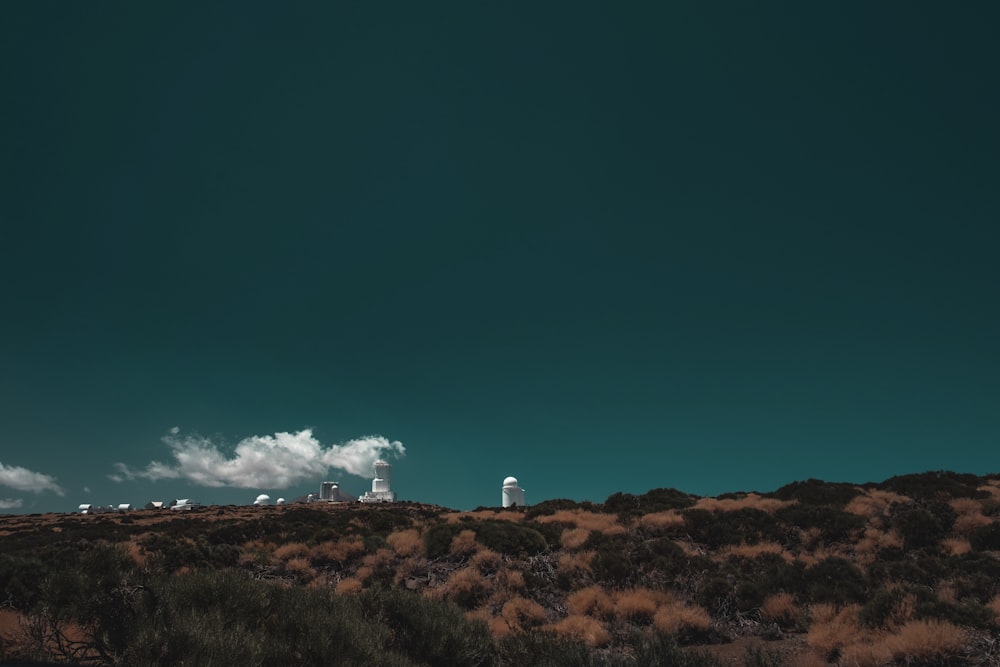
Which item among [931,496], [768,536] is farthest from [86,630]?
A: [931,496]

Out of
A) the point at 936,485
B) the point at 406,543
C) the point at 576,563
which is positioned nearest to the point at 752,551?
the point at 576,563

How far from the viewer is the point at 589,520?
769 inches

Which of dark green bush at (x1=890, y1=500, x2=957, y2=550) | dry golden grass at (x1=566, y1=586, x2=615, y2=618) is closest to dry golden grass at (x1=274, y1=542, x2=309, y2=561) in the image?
dry golden grass at (x1=566, y1=586, x2=615, y2=618)

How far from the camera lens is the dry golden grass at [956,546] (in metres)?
13.2

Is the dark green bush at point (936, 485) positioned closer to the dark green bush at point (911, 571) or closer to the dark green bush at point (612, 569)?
the dark green bush at point (911, 571)

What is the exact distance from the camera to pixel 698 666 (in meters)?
6.21

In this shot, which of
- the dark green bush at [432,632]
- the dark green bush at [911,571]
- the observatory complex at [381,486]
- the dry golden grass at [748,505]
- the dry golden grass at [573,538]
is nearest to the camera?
the dark green bush at [432,632]

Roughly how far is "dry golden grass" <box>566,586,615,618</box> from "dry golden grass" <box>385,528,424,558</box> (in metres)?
6.20

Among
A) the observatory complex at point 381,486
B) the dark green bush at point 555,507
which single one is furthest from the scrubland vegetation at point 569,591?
the observatory complex at point 381,486

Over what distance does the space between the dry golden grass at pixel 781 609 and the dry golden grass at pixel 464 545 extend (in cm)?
770

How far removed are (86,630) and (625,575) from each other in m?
10.2

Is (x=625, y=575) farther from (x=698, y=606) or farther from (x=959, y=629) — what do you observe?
(x=959, y=629)

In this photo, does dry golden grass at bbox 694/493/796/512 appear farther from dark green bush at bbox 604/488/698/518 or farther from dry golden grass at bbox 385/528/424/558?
dry golden grass at bbox 385/528/424/558

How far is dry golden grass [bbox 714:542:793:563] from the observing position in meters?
13.8
